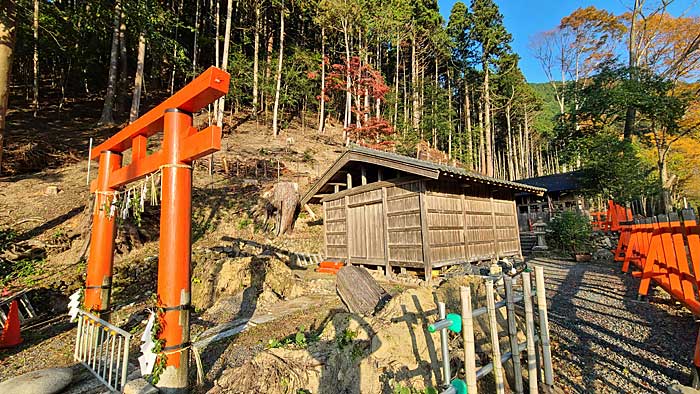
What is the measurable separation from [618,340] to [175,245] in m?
6.85

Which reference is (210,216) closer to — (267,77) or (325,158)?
(325,158)

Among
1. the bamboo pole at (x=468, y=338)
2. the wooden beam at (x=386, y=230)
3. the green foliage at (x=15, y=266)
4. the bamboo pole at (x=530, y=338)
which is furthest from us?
the wooden beam at (x=386, y=230)

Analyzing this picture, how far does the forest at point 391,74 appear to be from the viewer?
16875mm

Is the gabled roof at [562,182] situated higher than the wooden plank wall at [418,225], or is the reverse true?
the gabled roof at [562,182]

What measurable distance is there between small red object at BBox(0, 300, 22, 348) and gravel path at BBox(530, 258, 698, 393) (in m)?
9.38

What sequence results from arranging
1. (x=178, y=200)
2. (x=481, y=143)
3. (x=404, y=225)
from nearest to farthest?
(x=178, y=200) → (x=404, y=225) → (x=481, y=143)

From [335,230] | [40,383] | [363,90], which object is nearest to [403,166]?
[335,230]

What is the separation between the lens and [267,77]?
24.0m

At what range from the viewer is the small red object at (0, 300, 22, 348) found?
5598 millimetres

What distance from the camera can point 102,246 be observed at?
5.25m

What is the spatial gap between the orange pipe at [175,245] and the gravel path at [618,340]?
4.80 m

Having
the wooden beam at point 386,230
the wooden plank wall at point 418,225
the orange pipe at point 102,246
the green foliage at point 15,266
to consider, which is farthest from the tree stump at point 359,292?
the green foliage at point 15,266

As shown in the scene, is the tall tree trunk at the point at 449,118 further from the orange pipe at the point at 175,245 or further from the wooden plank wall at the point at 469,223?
the orange pipe at the point at 175,245

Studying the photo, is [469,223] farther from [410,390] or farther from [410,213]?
[410,390]
